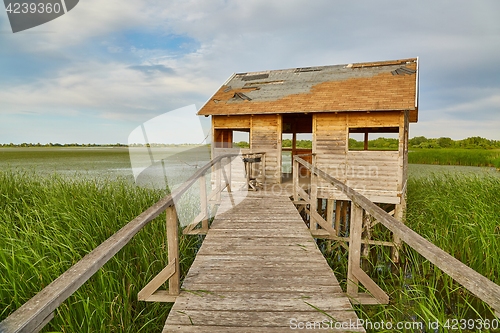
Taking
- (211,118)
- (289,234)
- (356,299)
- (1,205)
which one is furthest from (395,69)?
(1,205)

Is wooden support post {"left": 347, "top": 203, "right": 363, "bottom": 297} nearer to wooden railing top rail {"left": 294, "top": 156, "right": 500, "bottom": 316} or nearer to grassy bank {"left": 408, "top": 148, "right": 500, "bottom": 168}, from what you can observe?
wooden railing top rail {"left": 294, "top": 156, "right": 500, "bottom": 316}

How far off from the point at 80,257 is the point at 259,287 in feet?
7.98

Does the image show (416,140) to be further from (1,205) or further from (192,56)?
(1,205)

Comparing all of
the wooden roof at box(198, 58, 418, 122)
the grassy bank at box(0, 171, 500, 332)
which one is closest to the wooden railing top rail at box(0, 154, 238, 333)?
the grassy bank at box(0, 171, 500, 332)

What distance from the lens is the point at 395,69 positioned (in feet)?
34.2

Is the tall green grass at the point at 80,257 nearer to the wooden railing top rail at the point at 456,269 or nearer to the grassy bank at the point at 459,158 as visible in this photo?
the wooden railing top rail at the point at 456,269

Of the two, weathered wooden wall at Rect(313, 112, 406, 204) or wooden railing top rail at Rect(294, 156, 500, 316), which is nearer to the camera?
wooden railing top rail at Rect(294, 156, 500, 316)

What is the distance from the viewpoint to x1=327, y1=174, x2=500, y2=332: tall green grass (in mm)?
2822

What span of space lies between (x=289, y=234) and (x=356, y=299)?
6.44 feet

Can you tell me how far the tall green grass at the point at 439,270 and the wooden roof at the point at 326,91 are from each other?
3254 millimetres

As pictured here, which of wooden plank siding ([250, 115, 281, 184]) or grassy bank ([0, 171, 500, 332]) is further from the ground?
wooden plank siding ([250, 115, 281, 184])

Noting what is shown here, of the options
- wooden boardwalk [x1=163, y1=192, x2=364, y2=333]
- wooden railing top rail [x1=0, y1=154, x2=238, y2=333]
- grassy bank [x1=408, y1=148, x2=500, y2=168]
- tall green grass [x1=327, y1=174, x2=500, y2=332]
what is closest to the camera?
wooden railing top rail [x1=0, y1=154, x2=238, y2=333]

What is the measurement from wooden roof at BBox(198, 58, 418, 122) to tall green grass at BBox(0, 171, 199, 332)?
18.4ft

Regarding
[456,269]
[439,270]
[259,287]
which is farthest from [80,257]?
[439,270]
